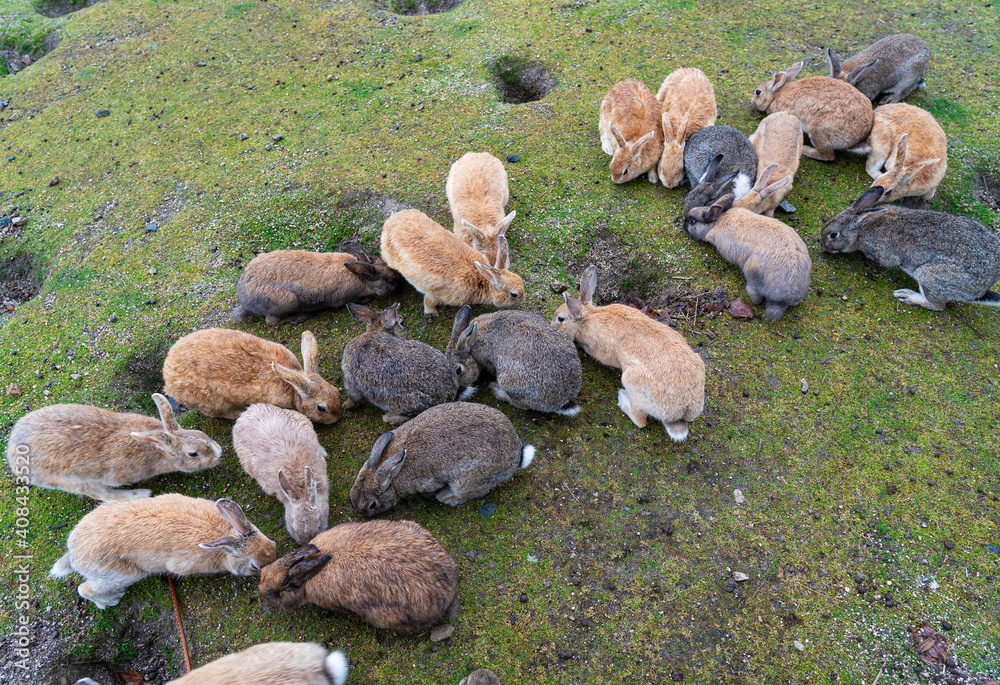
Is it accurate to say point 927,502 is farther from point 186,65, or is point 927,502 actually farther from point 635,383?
point 186,65

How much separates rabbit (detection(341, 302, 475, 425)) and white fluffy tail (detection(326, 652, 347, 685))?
1848 mm

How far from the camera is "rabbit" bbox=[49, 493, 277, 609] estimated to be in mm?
3740

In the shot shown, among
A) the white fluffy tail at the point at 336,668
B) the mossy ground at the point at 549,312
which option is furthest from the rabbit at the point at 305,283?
the white fluffy tail at the point at 336,668

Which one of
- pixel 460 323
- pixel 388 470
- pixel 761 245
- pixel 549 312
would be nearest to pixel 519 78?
pixel 549 312

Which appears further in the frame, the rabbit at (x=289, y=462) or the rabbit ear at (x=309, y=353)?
the rabbit ear at (x=309, y=353)

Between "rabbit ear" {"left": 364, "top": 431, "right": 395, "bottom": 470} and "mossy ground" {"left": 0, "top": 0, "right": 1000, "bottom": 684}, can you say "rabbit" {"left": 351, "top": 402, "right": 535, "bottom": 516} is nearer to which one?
"rabbit ear" {"left": 364, "top": 431, "right": 395, "bottom": 470}

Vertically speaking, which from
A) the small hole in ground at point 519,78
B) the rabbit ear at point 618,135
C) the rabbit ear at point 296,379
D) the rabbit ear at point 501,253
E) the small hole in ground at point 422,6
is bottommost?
the rabbit ear at point 296,379

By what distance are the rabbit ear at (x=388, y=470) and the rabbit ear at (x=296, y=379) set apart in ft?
3.46

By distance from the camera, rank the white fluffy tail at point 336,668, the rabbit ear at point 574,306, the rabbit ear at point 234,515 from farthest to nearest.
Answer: the rabbit ear at point 574,306, the rabbit ear at point 234,515, the white fluffy tail at point 336,668

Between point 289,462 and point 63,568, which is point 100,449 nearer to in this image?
point 63,568

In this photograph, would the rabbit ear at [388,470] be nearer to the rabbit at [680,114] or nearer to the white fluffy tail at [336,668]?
the white fluffy tail at [336,668]

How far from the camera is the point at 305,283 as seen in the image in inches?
211

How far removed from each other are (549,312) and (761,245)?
2.18 metres

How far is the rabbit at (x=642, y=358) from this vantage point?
4.37m
